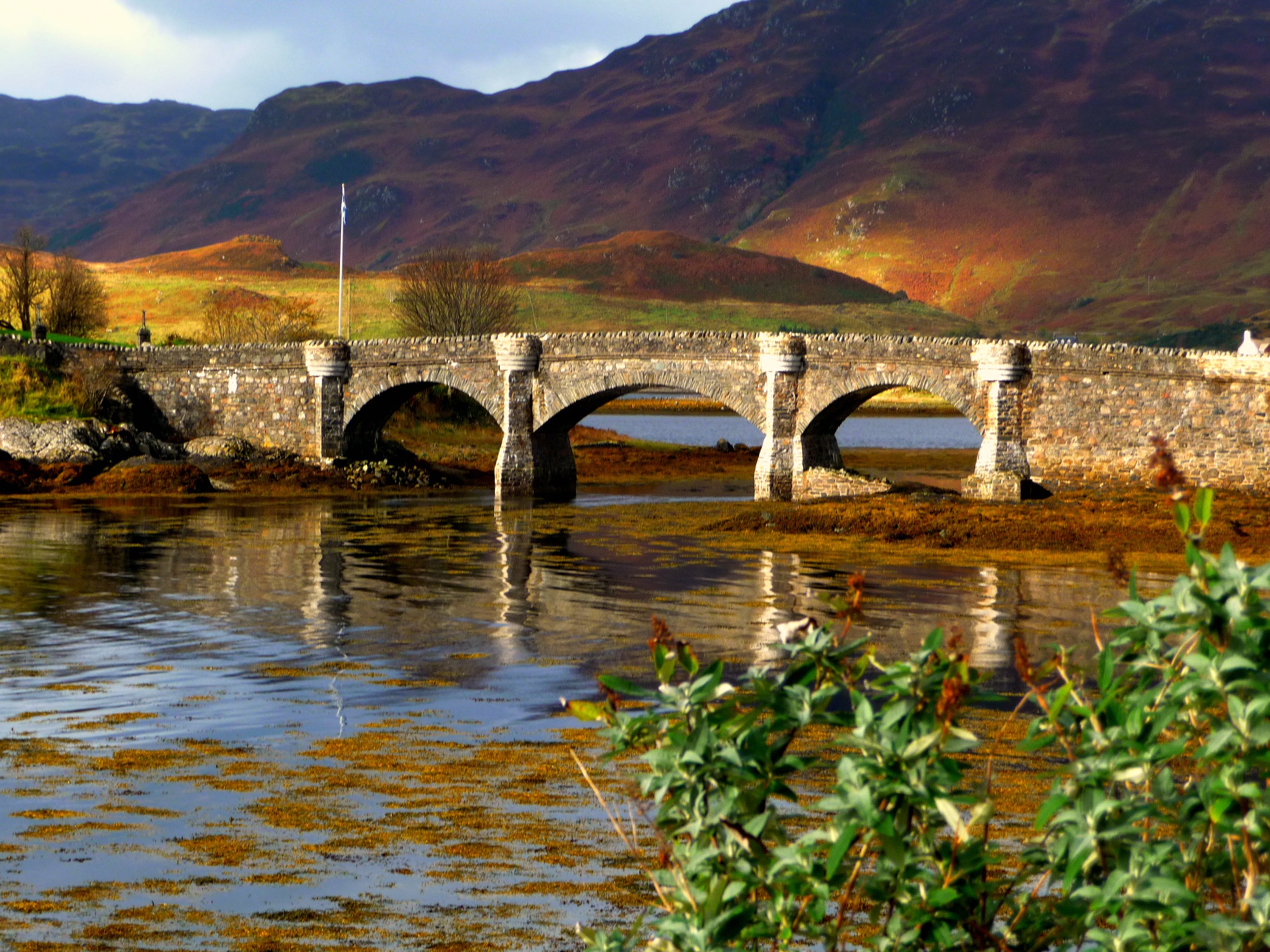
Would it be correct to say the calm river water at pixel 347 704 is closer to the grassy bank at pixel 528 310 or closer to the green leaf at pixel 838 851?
the green leaf at pixel 838 851

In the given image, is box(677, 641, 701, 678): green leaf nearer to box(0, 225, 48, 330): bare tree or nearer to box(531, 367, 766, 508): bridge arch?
box(531, 367, 766, 508): bridge arch

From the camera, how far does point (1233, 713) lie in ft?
16.7

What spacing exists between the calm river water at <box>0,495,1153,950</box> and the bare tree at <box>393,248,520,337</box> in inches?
1937

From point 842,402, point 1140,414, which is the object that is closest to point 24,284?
point 842,402

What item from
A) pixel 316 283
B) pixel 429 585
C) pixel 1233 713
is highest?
pixel 316 283

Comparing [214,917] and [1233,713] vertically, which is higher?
[1233,713]

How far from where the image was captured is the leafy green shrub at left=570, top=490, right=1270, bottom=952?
516 centimetres

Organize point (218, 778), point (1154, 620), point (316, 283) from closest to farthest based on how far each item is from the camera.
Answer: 1. point (1154, 620)
2. point (218, 778)
3. point (316, 283)

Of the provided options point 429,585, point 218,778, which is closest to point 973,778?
point 218,778

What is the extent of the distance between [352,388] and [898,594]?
29531 millimetres

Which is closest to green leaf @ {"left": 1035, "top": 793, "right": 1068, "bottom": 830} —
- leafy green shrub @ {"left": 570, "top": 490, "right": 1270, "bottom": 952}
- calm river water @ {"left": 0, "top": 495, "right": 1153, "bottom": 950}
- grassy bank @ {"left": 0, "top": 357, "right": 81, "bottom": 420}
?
leafy green shrub @ {"left": 570, "top": 490, "right": 1270, "bottom": 952}

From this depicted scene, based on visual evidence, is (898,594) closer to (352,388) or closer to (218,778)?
(218,778)

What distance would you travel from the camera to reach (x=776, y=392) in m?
43.0

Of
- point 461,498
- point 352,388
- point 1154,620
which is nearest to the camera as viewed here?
point 1154,620
